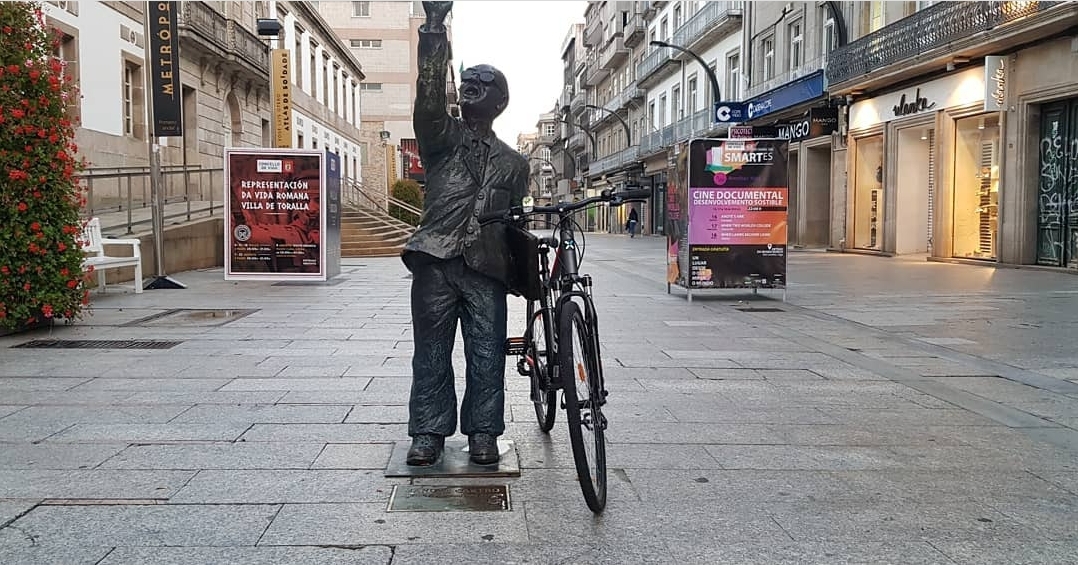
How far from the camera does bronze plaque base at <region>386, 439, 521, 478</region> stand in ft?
12.7

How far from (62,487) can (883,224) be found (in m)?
22.8

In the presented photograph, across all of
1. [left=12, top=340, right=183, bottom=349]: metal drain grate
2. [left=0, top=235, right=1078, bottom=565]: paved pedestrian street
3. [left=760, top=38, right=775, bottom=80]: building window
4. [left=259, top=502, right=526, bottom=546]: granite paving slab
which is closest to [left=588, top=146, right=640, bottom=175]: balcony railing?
[left=760, top=38, right=775, bottom=80]: building window

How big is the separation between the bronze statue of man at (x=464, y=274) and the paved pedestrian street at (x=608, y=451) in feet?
0.98

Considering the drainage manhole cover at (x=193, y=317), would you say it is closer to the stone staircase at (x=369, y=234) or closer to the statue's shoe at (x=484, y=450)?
the statue's shoe at (x=484, y=450)

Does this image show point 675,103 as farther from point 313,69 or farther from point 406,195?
point 313,69

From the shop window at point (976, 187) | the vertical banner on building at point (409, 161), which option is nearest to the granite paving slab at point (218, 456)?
the shop window at point (976, 187)

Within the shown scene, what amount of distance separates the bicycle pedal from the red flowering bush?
5.97 m

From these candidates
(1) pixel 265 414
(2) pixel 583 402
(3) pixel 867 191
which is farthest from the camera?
(3) pixel 867 191

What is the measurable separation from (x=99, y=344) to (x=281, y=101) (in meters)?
17.3

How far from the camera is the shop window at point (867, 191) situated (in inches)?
976

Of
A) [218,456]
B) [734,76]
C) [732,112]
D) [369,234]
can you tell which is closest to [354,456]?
[218,456]

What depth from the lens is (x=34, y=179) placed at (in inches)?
321

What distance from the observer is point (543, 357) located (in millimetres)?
4062

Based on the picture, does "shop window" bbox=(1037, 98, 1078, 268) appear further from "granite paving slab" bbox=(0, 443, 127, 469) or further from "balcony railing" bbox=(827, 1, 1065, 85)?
"granite paving slab" bbox=(0, 443, 127, 469)
